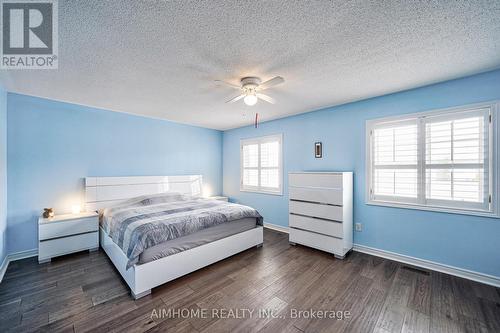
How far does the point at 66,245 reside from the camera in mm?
2924

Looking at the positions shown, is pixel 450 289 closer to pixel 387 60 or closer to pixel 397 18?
pixel 387 60

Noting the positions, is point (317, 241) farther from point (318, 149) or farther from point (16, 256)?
point (16, 256)

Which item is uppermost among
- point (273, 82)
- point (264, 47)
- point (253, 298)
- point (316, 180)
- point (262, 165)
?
point (264, 47)

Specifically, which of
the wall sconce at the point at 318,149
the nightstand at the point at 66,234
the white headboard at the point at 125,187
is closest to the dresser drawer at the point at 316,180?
the wall sconce at the point at 318,149

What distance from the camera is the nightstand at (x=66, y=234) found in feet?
9.06

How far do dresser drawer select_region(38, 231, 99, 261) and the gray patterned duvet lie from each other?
0.84ft

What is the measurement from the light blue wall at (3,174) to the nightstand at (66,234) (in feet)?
1.10

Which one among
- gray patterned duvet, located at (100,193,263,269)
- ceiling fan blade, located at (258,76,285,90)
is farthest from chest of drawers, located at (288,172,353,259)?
ceiling fan blade, located at (258,76,285,90)

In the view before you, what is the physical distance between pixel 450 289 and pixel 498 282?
56cm

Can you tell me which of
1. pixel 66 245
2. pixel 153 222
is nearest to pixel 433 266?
pixel 153 222

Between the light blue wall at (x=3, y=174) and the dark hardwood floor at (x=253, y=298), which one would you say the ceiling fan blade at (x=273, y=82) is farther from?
the light blue wall at (x=3, y=174)

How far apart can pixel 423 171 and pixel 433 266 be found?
4.11ft

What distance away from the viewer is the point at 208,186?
5379mm

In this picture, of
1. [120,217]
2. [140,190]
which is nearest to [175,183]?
[140,190]
